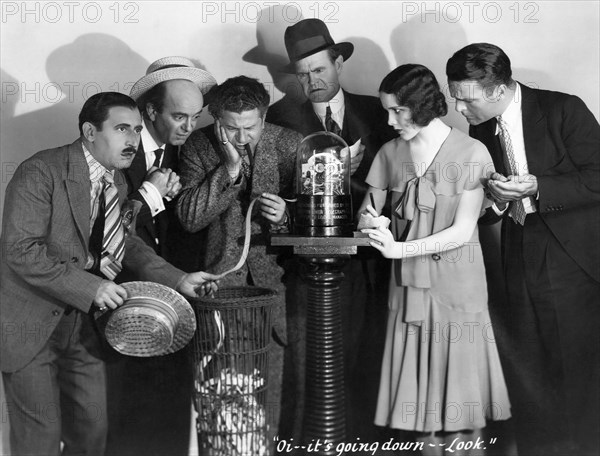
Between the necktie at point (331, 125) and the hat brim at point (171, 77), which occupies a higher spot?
the hat brim at point (171, 77)

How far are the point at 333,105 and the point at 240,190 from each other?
675 mm

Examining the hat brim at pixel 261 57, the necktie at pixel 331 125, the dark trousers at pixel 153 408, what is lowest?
the dark trousers at pixel 153 408

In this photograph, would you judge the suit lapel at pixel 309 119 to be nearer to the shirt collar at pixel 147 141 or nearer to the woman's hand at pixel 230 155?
the woman's hand at pixel 230 155

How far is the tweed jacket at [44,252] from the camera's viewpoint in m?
3.44

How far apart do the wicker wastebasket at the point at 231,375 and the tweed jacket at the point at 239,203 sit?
0.69 ft

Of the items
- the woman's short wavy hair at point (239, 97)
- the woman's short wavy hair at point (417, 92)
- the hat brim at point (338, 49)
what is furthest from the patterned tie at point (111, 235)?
the woman's short wavy hair at point (417, 92)

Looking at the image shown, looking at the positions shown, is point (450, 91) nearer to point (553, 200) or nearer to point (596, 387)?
point (553, 200)

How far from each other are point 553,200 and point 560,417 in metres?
1.16

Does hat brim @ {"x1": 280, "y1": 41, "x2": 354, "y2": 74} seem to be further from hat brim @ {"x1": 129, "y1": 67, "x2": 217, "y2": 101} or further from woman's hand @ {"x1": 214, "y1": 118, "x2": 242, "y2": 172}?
woman's hand @ {"x1": 214, "y1": 118, "x2": 242, "y2": 172}

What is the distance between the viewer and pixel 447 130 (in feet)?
12.0

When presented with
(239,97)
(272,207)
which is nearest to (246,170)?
(272,207)

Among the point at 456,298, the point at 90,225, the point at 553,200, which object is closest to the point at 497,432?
the point at 456,298

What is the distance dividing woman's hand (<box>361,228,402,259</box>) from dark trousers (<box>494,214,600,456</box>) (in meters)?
0.65

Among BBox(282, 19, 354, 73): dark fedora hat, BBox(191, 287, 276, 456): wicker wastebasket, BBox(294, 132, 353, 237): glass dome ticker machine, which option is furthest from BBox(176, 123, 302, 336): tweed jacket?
BBox(282, 19, 354, 73): dark fedora hat
